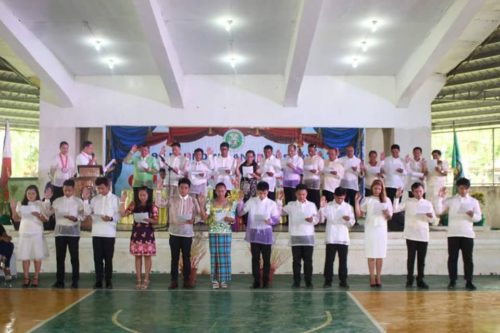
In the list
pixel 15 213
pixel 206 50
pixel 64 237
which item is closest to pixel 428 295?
pixel 64 237

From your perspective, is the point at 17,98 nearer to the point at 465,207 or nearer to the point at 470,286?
the point at 465,207

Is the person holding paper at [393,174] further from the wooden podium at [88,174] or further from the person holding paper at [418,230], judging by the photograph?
the wooden podium at [88,174]

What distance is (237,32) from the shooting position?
1170 centimetres

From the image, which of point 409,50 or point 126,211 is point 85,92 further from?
point 409,50

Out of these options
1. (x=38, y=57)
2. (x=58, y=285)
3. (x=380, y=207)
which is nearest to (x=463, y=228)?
(x=380, y=207)

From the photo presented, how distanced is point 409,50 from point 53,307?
9260 mm

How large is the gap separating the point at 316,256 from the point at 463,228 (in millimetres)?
2643

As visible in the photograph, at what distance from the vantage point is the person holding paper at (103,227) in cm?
853

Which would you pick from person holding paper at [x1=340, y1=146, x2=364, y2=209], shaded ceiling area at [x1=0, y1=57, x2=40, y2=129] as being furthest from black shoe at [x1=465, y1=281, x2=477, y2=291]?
shaded ceiling area at [x1=0, y1=57, x2=40, y2=129]

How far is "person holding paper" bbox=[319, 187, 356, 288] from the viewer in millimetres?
8695

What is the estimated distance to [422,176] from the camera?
35.8ft

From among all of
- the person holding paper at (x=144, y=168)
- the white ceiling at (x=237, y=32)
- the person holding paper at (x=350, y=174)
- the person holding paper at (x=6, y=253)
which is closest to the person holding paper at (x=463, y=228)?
the person holding paper at (x=350, y=174)

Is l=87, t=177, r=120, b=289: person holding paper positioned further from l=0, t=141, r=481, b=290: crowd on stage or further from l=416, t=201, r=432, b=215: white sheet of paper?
l=416, t=201, r=432, b=215: white sheet of paper

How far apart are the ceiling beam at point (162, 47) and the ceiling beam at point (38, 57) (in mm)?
2471
